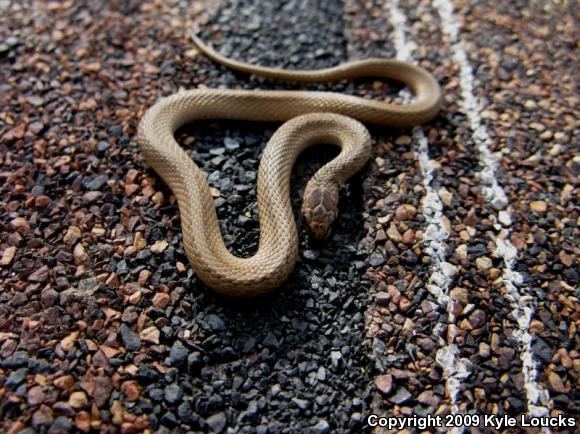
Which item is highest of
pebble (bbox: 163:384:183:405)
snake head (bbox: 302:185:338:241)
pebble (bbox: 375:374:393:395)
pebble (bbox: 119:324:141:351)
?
snake head (bbox: 302:185:338:241)

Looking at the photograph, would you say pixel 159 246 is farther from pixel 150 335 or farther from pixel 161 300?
pixel 150 335

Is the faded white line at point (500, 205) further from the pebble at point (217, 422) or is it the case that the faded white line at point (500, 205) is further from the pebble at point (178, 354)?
the pebble at point (178, 354)

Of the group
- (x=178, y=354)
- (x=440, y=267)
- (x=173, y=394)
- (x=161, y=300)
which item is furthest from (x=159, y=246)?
(x=440, y=267)

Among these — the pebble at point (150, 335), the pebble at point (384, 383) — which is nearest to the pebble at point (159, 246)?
the pebble at point (150, 335)

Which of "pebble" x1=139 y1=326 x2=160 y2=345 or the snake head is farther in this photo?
the snake head

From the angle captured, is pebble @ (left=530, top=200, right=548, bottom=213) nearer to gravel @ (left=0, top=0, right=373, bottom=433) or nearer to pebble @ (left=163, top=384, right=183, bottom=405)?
gravel @ (left=0, top=0, right=373, bottom=433)

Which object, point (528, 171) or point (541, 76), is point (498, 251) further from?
point (541, 76)

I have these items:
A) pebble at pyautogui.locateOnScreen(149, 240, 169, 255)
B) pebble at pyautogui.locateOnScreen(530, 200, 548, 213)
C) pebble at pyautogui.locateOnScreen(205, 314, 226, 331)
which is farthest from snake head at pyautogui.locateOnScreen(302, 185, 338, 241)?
pebble at pyautogui.locateOnScreen(530, 200, 548, 213)

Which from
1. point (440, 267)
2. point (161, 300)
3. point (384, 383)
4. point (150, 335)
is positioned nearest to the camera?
point (384, 383)

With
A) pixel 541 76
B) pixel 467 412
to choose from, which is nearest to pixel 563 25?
pixel 541 76
